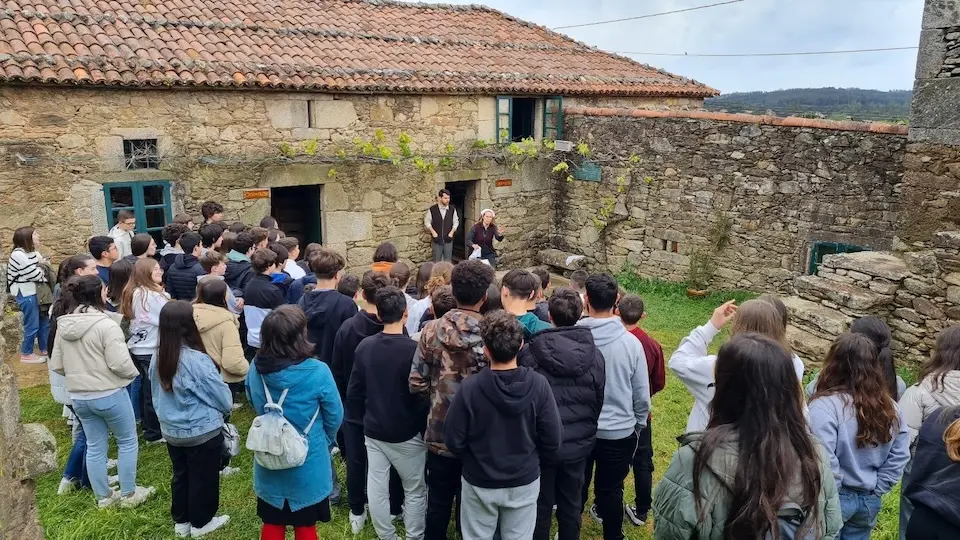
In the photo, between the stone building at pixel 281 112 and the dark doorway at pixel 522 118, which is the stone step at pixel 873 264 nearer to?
the stone building at pixel 281 112

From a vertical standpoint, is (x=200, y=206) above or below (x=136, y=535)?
above

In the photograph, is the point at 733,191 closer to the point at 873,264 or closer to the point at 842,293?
the point at 873,264

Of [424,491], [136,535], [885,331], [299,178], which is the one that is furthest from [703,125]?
[136,535]

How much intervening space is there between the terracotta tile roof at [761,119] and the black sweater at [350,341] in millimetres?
7403

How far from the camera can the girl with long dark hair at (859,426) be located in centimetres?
310

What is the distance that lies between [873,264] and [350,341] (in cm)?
588

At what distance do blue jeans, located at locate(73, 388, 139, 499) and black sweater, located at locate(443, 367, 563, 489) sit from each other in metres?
2.38

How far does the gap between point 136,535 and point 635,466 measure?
10.8ft

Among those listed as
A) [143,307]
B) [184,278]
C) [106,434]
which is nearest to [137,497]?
[106,434]

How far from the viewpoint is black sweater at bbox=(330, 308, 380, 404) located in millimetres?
4289

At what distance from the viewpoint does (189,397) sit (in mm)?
3893

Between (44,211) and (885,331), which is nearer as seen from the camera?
(885,331)

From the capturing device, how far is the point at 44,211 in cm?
810

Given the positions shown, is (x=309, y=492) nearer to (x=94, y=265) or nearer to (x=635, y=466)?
(x=635, y=466)
